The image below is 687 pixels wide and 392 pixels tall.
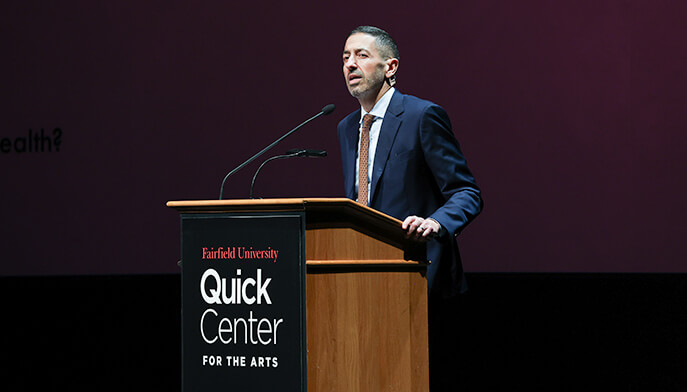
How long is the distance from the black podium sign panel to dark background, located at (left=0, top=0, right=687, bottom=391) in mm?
2648

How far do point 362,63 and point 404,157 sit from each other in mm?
295

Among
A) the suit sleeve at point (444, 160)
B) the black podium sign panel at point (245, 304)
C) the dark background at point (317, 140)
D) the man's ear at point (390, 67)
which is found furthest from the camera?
the dark background at point (317, 140)

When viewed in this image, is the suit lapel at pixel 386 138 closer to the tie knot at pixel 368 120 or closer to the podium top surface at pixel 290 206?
the tie knot at pixel 368 120

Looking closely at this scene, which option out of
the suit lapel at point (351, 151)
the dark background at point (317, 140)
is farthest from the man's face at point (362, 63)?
the dark background at point (317, 140)

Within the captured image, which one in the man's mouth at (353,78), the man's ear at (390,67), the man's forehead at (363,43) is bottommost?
the man's mouth at (353,78)

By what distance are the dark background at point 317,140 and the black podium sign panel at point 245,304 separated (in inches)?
104

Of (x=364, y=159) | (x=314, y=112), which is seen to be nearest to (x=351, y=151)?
(x=364, y=159)

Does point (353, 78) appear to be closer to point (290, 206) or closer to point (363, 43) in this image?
point (363, 43)

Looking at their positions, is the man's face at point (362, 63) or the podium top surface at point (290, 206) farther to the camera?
the man's face at point (362, 63)

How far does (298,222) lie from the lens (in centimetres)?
174

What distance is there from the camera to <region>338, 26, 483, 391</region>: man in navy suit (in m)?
2.20

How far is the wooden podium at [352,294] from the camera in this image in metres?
1.75

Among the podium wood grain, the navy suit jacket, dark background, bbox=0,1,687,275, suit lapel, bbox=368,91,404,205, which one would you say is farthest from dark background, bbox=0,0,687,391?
the podium wood grain
